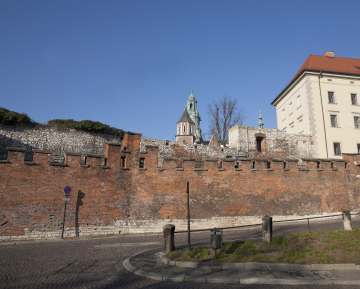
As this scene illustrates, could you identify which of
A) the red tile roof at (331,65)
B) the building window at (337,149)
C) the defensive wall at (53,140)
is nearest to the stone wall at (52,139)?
the defensive wall at (53,140)

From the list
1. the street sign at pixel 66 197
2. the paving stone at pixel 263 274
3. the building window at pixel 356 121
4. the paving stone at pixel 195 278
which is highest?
the building window at pixel 356 121

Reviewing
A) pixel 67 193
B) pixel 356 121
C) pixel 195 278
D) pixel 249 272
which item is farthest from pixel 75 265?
pixel 356 121

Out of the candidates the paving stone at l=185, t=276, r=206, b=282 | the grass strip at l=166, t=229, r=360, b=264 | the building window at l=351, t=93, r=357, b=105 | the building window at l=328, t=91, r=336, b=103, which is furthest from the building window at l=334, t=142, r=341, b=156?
the paving stone at l=185, t=276, r=206, b=282

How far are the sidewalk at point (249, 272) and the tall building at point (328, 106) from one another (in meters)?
22.9

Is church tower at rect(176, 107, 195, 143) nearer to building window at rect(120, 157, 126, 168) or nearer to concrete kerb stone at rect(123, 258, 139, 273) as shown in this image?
building window at rect(120, 157, 126, 168)

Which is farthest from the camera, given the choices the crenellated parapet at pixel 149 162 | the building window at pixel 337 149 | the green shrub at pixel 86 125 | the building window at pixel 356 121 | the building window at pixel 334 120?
the building window at pixel 356 121

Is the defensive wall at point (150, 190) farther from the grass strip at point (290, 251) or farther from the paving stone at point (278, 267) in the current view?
the paving stone at point (278, 267)

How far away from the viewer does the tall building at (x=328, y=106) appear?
1148 inches

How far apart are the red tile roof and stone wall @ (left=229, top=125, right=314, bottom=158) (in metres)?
7.86

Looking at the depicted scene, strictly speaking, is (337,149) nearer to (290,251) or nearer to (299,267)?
(290,251)

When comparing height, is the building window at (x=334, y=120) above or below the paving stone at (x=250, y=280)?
above

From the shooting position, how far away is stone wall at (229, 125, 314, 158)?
87.7 ft

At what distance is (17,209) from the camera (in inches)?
529

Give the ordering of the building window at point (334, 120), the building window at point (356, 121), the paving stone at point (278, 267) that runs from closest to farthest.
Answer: the paving stone at point (278, 267), the building window at point (334, 120), the building window at point (356, 121)
